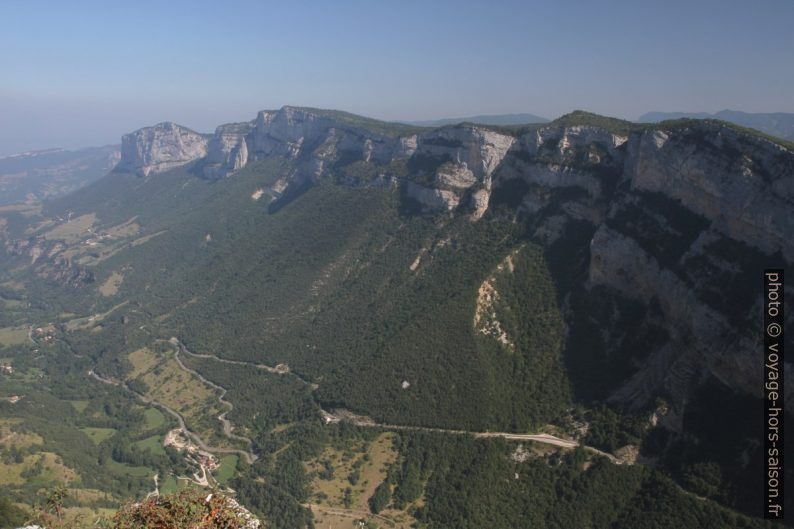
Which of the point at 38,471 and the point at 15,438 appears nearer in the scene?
the point at 38,471

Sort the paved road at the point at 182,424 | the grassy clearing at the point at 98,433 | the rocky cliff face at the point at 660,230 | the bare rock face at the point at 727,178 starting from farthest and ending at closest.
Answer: the grassy clearing at the point at 98,433 < the paved road at the point at 182,424 < the rocky cliff face at the point at 660,230 < the bare rock face at the point at 727,178

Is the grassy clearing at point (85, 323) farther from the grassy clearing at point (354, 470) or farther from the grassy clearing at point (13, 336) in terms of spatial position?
the grassy clearing at point (354, 470)

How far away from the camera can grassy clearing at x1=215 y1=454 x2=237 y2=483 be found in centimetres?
10512

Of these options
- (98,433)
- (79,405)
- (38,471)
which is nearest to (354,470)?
(38,471)

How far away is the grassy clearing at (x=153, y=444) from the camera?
119m

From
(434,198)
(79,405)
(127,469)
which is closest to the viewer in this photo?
(127,469)

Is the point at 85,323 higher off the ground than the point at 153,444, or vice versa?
the point at 85,323

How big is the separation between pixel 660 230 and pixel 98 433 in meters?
127

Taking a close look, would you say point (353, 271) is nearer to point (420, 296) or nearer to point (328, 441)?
point (420, 296)

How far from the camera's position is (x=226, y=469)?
108 m

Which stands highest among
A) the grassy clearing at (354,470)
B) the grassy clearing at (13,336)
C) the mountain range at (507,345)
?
the mountain range at (507,345)

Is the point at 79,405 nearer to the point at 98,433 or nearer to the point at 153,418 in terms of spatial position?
the point at 98,433

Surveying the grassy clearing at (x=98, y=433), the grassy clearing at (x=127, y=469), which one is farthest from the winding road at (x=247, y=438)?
the grassy clearing at (x=98, y=433)

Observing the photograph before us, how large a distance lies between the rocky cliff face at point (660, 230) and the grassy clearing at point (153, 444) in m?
88.7
